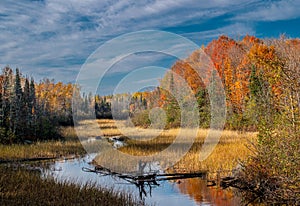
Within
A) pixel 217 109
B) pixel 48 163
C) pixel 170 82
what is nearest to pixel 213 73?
pixel 217 109

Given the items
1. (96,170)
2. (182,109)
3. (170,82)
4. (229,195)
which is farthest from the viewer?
(170,82)

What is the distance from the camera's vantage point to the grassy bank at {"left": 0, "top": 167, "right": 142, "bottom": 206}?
8.47 m

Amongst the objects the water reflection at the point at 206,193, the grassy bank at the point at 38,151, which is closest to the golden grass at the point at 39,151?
the grassy bank at the point at 38,151

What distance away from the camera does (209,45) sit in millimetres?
49750

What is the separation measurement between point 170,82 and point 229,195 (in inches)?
1501

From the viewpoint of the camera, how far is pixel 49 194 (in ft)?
29.7

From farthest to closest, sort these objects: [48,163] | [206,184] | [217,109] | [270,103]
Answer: [217,109], [48,163], [206,184], [270,103]

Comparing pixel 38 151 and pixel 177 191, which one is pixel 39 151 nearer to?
pixel 38 151

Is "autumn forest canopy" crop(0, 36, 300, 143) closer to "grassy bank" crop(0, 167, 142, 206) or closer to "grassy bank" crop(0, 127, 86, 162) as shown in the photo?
"grassy bank" crop(0, 127, 86, 162)

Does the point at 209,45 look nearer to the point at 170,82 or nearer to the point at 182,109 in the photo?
the point at 170,82

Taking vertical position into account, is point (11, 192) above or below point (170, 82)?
below

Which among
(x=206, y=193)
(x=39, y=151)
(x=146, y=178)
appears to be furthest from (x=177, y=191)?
(x=39, y=151)

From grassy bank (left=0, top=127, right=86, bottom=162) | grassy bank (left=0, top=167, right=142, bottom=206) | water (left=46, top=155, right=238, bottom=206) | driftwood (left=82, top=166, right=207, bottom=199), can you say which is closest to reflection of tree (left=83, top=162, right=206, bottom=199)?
driftwood (left=82, top=166, right=207, bottom=199)

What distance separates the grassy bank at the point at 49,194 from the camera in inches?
333
